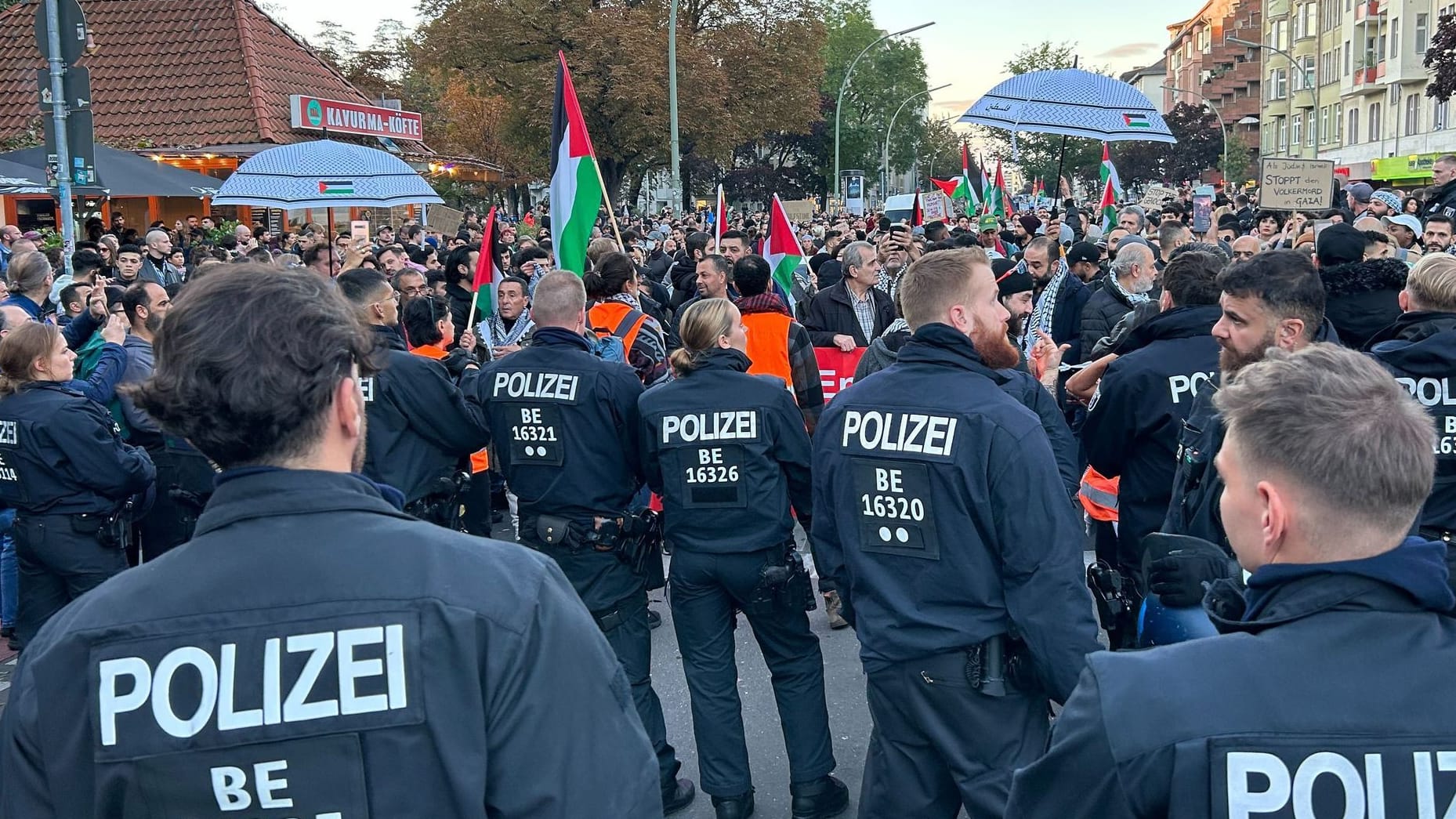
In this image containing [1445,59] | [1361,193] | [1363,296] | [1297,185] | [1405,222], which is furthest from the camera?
[1445,59]

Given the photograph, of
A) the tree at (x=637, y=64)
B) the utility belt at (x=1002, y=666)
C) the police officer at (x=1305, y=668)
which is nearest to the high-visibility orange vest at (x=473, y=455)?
the utility belt at (x=1002, y=666)

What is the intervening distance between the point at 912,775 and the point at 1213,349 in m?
2.00

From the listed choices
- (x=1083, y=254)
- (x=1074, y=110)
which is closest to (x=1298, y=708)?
(x=1083, y=254)

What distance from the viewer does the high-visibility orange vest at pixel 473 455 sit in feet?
25.9

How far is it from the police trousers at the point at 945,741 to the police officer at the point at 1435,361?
1681 mm

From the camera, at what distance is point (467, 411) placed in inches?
225

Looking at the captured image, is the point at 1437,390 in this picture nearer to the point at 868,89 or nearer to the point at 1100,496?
the point at 1100,496

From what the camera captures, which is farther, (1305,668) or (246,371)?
(246,371)

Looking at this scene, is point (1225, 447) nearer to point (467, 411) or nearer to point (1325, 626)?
point (1325, 626)

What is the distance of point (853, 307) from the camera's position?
29.7ft

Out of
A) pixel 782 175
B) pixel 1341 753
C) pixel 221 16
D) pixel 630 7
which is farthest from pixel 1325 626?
pixel 782 175

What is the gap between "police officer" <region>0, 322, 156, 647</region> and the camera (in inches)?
221

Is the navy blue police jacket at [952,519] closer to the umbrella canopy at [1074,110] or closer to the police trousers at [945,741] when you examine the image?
the police trousers at [945,741]

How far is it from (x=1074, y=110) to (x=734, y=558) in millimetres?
10099
